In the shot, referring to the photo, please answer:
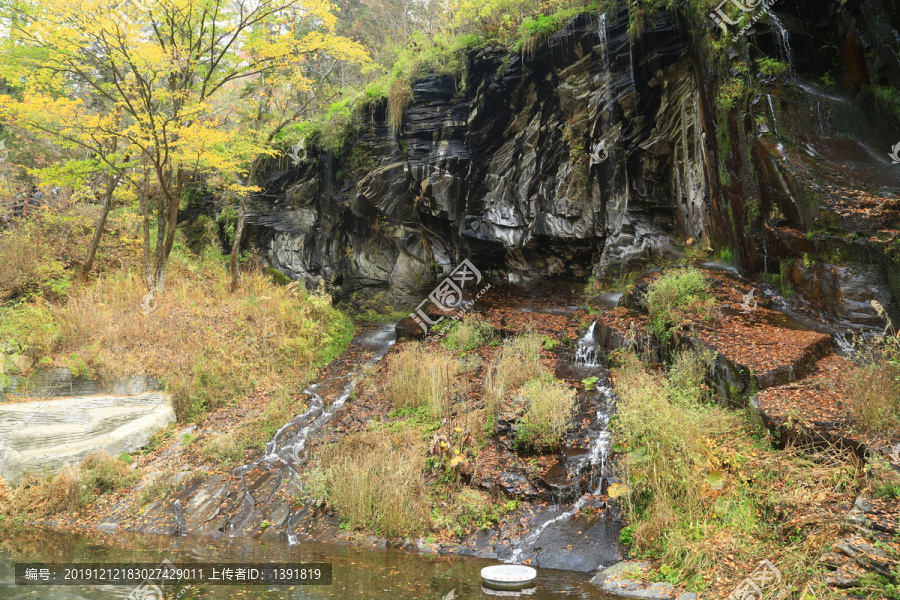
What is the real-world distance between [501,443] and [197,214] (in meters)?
17.5

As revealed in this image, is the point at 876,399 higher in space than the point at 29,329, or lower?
lower

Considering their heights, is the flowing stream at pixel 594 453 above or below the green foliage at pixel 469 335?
below

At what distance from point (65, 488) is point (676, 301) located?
433 inches

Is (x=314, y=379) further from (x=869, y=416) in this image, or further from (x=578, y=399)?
(x=869, y=416)

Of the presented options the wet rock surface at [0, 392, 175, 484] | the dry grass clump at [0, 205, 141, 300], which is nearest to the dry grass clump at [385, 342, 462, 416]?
the wet rock surface at [0, 392, 175, 484]

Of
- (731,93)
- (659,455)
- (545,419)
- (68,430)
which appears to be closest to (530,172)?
(731,93)

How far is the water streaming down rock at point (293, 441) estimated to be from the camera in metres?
7.66

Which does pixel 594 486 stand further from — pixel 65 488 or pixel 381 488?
pixel 65 488

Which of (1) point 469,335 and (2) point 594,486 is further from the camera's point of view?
(1) point 469,335

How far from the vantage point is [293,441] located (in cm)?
938

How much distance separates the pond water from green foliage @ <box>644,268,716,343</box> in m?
5.44

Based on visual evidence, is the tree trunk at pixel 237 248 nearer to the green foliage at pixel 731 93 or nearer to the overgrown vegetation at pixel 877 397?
the green foliage at pixel 731 93

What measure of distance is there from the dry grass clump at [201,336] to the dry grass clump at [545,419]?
5.97 metres

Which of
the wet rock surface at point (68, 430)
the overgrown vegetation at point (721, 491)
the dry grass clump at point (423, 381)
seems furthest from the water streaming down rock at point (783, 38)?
the wet rock surface at point (68, 430)
